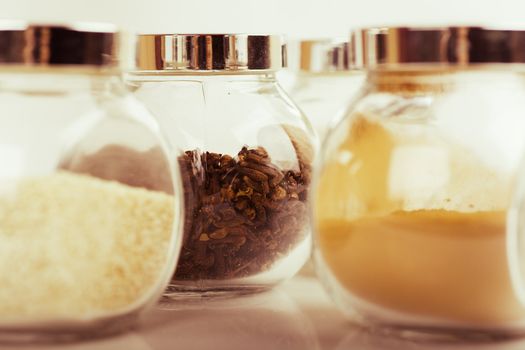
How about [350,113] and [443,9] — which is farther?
[443,9]

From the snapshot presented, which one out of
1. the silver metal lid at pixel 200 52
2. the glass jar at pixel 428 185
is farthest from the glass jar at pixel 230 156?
the glass jar at pixel 428 185

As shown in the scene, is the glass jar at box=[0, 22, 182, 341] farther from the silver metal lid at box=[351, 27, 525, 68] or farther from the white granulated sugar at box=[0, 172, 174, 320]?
the silver metal lid at box=[351, 27, 525, 68]

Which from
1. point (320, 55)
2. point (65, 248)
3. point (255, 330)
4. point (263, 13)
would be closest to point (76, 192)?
point (65, 248)

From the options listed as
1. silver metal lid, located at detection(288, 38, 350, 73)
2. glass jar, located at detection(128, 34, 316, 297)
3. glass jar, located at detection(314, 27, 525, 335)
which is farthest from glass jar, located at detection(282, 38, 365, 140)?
glass jar, located at detection(314, 27, 525, 335)

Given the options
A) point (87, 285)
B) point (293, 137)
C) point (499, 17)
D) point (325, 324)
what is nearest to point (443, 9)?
point (499, 17)

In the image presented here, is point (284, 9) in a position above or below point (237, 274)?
above

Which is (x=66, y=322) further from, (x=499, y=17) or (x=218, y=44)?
(x=499, y=17)

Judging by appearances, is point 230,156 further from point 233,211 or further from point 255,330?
point 255,330

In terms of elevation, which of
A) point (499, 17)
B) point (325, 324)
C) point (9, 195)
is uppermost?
point (499, 17)
